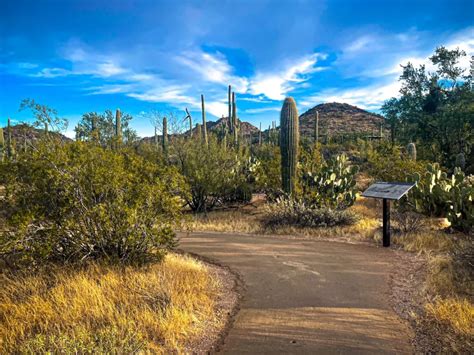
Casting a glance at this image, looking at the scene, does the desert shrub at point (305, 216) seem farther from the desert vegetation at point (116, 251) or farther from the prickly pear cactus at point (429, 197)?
the prickly pear cactus at point (429, 197)

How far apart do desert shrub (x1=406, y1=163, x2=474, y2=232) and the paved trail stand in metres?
2.48

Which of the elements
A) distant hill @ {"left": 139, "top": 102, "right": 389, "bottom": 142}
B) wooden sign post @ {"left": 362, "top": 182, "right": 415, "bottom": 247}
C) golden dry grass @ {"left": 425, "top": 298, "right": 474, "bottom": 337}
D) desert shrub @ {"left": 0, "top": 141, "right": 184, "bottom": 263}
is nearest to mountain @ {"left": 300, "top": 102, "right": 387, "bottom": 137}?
distant hill @ {"left": 139, "top": 102, "right": 389, "bottom": 142}

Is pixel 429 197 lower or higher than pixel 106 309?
higher

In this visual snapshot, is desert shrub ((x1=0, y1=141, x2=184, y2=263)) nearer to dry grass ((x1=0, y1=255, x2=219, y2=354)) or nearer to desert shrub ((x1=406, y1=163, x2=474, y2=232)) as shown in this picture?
dry grass ((x1=0, y1=255, x2=219, y2=354))

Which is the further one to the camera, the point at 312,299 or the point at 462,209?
the point at 462,209

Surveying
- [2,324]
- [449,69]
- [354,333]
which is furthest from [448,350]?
[449,69]

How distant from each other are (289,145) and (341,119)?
2729 inches

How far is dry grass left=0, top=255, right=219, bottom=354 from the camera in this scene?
323 cm

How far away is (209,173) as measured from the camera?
12.3 meters

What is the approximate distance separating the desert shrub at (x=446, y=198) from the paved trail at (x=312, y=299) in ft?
8.13

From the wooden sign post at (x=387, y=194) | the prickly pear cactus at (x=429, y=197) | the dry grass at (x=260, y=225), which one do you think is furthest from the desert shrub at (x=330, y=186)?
the wooden sign post at (x=387, y=194)

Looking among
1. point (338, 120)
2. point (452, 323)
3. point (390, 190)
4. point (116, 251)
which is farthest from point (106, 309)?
point (338, 120)

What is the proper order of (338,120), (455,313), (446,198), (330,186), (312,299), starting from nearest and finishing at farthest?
(455,313)
(312,299)
(446,198)
(330,186)
(338,120)

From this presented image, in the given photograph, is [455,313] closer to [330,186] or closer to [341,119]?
[330,186]
